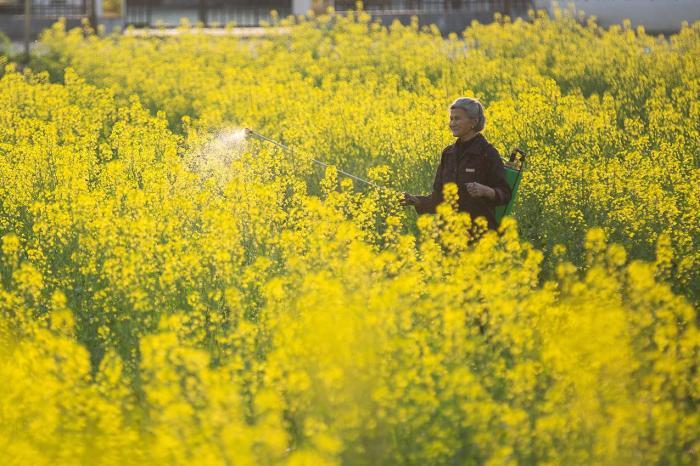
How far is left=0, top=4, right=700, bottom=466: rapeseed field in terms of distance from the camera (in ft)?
13.9

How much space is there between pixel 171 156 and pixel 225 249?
9.43ft

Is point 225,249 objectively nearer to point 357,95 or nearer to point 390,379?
point 390,379

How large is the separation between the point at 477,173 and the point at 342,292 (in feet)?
4.93

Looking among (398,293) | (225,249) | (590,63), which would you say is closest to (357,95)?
(590,63)

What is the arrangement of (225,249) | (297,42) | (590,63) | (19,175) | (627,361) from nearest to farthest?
1. (627,361)
2. (225,249)
3. (19,175)
4. (590,63)
5. (297,42)

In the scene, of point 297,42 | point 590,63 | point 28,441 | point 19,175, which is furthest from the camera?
point 297,42

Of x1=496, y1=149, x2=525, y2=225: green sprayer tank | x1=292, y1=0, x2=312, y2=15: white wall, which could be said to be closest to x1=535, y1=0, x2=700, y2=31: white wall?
x1=292, y1=0, x2=312, y2=15: white wall

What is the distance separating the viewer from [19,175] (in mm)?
8148

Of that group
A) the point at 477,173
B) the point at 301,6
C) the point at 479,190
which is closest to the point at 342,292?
the point at 479,190

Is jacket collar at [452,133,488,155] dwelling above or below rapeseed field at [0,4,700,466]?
above

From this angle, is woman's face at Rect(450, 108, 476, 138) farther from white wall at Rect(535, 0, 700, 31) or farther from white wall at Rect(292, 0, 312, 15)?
white wall at Rect(292, 0, 312, 15)

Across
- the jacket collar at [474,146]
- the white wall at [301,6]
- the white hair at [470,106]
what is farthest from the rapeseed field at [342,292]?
the white wall at [301,6]

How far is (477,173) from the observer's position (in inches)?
245

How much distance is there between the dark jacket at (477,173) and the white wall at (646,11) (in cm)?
1695
